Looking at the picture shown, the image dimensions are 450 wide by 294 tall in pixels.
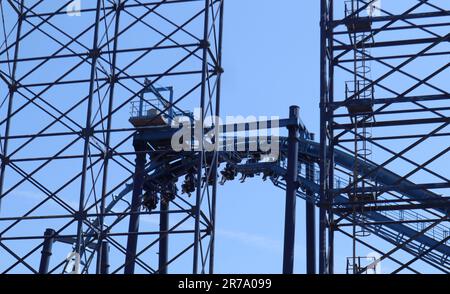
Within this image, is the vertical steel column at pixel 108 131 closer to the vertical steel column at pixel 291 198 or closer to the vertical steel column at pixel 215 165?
the vertical steel column at pixel 215 165

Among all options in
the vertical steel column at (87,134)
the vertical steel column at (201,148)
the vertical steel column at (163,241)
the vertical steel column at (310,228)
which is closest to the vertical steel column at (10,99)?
the vertical steel column at (87,134)

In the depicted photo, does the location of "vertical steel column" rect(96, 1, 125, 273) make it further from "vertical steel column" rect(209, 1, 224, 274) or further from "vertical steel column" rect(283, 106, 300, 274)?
"vertical steel column" rect(283, 106, 300, 274)

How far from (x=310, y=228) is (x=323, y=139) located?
12.9 meters

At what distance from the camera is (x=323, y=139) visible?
21266mm

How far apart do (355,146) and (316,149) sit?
13.1m

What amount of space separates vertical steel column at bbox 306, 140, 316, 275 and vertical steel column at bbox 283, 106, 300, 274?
1183mm

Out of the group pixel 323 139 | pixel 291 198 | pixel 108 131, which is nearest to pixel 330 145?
pixel 323 139

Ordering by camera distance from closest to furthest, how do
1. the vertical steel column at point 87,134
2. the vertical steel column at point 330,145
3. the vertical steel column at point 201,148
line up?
the vertical steel column at point 201,148 < the vertical steel column at point 87,134 < the vertical steel column at point 330,145

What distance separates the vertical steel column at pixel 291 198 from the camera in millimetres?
30734

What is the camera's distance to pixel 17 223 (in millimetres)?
20891

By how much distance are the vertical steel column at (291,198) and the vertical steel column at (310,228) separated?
3.88 feet

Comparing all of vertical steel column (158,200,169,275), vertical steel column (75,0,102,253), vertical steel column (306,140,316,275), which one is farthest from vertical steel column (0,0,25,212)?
vertical steel column (306,140,316,275)
